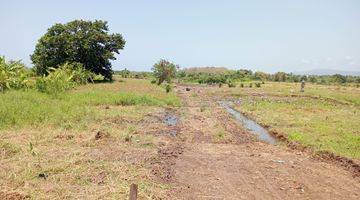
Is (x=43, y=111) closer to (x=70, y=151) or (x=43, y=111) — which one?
(x=43, y=111)

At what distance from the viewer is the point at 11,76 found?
24391mm

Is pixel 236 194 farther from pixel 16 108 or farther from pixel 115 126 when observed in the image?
pixel 16 108

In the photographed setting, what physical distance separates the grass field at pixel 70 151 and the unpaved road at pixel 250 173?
3.11 ft

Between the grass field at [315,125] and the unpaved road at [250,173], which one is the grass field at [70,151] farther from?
the grass field at [315,125]

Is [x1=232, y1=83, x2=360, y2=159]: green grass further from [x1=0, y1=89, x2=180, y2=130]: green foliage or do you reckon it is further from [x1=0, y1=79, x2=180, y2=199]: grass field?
[x1=0, y1=89, x2=180, y2=130]: green foliage

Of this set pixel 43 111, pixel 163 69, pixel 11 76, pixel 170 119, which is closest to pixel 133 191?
pixel 43 111

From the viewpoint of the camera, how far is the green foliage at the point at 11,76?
2310 cm

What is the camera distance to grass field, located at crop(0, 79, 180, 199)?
8.38 metres

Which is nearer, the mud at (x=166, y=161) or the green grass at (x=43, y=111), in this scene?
the mud at (x=166, y=161)

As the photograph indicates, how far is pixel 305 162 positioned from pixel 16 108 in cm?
1068

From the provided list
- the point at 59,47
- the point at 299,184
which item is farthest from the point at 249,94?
the point at 299,184

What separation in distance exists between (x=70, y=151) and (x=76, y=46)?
29.6 m

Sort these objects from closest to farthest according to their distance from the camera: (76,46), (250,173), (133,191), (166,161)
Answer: (133,191), (250,173), (166,161), (76,46)

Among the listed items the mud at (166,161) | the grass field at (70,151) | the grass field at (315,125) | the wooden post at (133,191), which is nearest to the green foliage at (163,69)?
the grass field at (315,125)
